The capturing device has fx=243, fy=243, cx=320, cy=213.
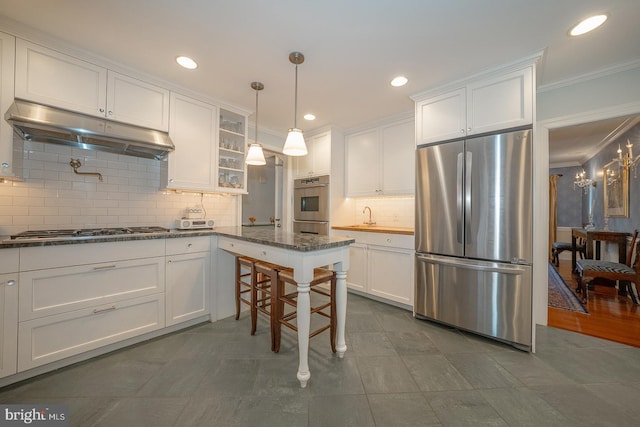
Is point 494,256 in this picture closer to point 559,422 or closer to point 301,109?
point 559,422

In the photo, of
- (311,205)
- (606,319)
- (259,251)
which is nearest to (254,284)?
(259,251)

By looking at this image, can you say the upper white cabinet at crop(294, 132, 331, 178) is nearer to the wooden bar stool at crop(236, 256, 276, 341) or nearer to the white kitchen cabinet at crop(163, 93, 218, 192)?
the white kitchen cabinet at crop(163, 93, 218, 192)

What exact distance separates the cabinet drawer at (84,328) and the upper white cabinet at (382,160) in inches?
108

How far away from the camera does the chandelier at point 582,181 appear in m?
5.25

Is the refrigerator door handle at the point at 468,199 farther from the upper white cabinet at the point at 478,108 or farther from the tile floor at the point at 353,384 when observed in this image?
the tile floor at the point at 353,384

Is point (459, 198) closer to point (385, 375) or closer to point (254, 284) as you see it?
point (385, 375)

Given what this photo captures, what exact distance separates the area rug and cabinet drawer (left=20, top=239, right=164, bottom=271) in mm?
4499

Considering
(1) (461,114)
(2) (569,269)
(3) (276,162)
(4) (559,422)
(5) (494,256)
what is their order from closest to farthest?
(4) (559,422)
(5) (494,256)
(1) (461,114)
(3) (276,162)
(2) (569,269)

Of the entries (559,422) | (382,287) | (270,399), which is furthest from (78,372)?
(559,422)

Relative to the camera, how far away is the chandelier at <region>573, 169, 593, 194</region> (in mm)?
5245

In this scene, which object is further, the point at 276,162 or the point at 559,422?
the point at 276,162

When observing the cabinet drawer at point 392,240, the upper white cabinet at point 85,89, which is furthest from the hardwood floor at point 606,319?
the upper white cabinet at point 85,89

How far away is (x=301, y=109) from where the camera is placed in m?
3.02

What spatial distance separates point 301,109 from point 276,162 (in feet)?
4.26
